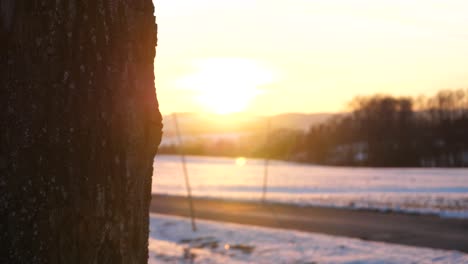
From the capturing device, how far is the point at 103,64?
2.45 meters

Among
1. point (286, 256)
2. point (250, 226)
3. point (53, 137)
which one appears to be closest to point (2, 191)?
point (53, 137)

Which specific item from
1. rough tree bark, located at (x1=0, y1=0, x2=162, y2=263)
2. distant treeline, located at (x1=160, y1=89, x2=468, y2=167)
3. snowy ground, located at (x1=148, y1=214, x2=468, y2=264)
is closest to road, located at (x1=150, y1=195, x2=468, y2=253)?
snowy ground, located at (x1=148, y1=214, x2=468, y2=264)

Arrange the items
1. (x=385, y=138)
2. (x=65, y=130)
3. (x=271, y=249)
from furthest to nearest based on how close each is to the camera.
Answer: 1. (x=385, y=138)
2. (x=271, y=249)
3. (x=65, y=130)

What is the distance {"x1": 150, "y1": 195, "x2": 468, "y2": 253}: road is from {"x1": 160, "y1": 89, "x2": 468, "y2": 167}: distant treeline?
4942cm

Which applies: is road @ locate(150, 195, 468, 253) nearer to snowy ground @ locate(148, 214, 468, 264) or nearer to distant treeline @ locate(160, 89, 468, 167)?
snowy ground @ locate(148, 214, 468, 264)

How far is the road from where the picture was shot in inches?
457

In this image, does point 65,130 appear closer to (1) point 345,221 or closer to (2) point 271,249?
(2) point 271,249

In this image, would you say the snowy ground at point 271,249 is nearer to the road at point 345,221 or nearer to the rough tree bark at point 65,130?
A: the road at point 345,221

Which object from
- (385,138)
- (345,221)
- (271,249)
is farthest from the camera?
(385,138)

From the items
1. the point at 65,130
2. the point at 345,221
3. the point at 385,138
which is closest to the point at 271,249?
the point at 345,221

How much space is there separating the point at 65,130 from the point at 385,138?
85442 millimetres

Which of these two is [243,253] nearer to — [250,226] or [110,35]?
[250,226]

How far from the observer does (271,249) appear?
10.2 meters

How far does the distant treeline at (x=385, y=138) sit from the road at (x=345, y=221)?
49415 mm
